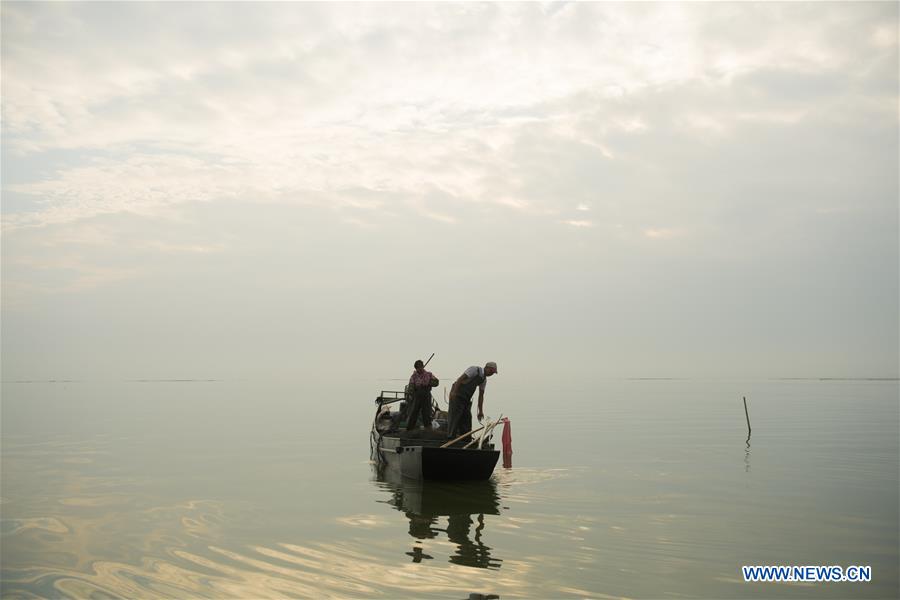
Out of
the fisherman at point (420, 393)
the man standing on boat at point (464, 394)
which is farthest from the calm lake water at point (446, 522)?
the fisherman at point (420, 393)

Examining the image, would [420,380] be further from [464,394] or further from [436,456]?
[436,456]

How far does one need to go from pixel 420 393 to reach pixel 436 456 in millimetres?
3035

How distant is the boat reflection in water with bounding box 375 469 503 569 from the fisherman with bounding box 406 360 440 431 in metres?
1.79

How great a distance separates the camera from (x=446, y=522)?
14242 millimetres

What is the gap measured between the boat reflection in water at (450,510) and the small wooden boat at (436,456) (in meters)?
0.31

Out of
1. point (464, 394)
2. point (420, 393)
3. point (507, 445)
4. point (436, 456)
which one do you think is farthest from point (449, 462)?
point (507, 445)

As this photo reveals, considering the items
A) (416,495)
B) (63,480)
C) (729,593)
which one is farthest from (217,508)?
(729,593)

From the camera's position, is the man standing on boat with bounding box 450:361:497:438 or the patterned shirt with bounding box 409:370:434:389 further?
the patterned shirt with bounding box 409:370:434:389

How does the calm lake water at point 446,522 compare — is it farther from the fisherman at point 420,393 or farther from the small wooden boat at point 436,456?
the fisherman at point 420,393

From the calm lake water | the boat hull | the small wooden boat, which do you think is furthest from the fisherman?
the calm lake water

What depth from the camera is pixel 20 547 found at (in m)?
12.2

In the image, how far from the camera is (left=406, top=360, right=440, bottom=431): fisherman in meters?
20.1

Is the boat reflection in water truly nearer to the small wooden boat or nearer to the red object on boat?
the small wooden boat

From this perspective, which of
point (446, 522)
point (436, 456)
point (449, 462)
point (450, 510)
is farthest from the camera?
point (449, 462)
